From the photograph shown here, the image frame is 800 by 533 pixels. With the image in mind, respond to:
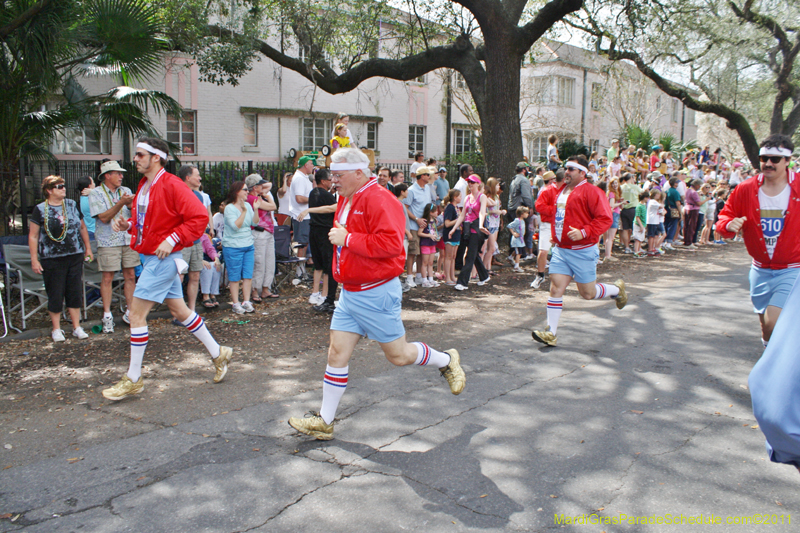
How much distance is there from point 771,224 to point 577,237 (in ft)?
5.64

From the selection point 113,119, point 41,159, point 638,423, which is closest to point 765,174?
point 638,423

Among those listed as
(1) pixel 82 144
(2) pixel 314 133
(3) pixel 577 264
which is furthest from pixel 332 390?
(2) pixel 314 133

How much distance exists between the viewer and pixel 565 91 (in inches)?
1341

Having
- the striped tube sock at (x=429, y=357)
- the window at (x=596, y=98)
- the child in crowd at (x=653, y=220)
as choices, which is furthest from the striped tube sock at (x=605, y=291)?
→ the window at (x=596, y=98)

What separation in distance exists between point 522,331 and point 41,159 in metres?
9.79

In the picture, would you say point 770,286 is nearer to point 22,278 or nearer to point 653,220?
point 22,278

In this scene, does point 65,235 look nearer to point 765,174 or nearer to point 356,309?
point 356,309

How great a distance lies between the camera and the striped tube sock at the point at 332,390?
432cm

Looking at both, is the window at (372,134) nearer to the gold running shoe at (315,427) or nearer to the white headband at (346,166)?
the white headband at (346,166)

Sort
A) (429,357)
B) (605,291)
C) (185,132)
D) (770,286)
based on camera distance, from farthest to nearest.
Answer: (185,132) → (605,291) → (770,286) → (429,357)

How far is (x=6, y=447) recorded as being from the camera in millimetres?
4289

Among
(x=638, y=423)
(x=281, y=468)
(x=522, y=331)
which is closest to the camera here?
(x=281, y=468)

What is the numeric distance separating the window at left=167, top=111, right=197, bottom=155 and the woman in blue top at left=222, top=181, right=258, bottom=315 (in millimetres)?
12753

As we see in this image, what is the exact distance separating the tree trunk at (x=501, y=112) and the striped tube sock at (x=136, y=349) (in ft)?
33.1
